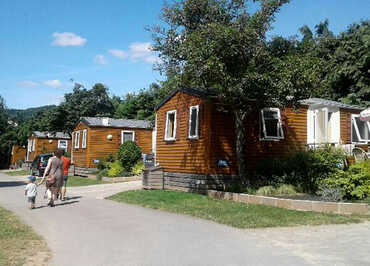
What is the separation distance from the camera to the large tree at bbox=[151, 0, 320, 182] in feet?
36.0

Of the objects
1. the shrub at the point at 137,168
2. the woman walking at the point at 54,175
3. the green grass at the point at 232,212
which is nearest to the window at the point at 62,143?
the shrub at the point at 137,168

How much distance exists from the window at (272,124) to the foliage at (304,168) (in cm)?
154

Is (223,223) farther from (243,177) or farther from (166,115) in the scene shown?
(166,115)

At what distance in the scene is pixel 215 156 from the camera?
14.1 metres

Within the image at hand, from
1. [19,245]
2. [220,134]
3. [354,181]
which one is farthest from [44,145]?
[19,245]

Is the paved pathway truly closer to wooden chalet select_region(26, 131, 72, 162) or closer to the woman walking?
the woman walking

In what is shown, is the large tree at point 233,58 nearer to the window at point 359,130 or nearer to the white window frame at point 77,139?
the window at point 359,130

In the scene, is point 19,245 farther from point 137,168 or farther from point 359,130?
point 359,130

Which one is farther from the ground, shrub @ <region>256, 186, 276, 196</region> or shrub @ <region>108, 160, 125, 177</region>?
shrub @ <region>108, 160, 125, 177</region>

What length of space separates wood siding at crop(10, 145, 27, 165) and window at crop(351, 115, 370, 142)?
45040mm

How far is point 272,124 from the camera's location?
Result: 15.7m

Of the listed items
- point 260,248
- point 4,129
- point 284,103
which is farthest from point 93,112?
point 260,248

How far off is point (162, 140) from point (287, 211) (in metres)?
8.68

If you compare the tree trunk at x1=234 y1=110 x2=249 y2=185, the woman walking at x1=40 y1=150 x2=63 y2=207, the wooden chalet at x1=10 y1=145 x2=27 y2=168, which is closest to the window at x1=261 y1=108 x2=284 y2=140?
→ the tree trunk at x1=234 y1=110 x2=249 y2=185
